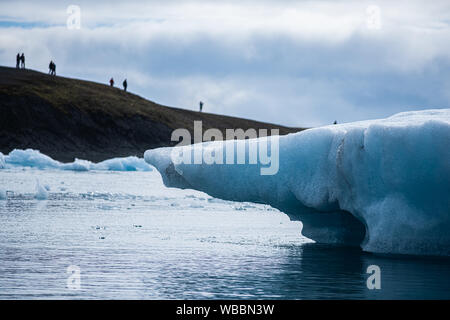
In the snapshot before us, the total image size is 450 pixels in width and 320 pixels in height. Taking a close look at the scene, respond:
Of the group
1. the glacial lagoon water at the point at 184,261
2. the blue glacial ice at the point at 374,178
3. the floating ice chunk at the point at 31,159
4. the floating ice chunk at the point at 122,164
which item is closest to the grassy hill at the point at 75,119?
the floating ice chunk at the point at 122,164

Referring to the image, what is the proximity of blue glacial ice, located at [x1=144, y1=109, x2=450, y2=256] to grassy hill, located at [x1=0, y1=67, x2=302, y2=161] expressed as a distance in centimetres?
4647

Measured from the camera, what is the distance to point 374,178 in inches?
552

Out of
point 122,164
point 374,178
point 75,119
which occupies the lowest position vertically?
point 374,178

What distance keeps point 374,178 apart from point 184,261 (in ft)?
10.9

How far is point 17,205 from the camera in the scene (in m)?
23.5

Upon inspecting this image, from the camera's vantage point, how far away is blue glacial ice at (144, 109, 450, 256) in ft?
44.4

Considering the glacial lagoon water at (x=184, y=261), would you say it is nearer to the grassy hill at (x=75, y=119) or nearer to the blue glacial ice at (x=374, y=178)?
the blue glacial ice at (x=374, y=178)

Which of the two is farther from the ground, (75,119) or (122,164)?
(75,119)

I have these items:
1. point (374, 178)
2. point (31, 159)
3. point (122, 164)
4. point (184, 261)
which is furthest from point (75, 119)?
point (374, 178)

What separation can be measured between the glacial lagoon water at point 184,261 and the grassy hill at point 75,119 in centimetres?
4083

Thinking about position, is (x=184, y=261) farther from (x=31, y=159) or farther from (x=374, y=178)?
(x=31, y=159)

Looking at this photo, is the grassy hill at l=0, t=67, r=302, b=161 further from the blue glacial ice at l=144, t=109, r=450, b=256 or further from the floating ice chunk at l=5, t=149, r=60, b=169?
the blue glacial ice at l=144, t=109, r=450, b=256

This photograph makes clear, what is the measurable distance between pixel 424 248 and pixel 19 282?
252 inches
